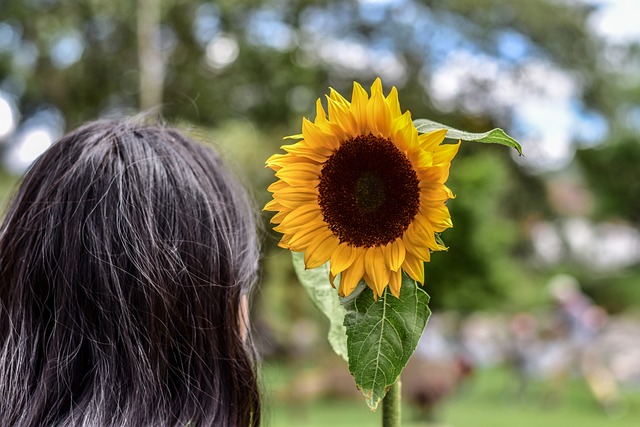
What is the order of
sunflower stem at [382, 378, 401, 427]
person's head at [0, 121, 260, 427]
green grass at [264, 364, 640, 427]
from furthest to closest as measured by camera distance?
green grass at [264, 364, 640, 427] → person's head at [0, 121, 260, 427] → sunflower stem at [382, 378, 401, 427]

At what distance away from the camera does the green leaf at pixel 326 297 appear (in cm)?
89

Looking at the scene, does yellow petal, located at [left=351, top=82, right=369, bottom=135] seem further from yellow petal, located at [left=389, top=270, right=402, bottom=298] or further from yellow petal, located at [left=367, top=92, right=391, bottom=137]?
yellow petal, located at [left=389, top=270, right=402, bottom=298]

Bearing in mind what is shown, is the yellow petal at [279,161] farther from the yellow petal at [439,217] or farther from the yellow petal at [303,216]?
the yellow petal at [439,217]

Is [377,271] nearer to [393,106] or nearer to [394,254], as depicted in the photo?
[394,254]

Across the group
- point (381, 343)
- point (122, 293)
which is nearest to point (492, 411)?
point (122, 293)

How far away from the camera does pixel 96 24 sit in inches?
635

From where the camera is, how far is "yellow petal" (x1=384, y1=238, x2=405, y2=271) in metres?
0.75

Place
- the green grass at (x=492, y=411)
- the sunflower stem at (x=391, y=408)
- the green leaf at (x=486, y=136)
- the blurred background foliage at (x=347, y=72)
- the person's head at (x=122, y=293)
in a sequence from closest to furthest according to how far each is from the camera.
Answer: the green leaf at (x=486, y=136)
the sunflower stem at (x=391, y=408)
the person's head at (x=122, y=293)
the green grass at (x=492, y=411)
the blurred background foliage at (x=347, y=72)

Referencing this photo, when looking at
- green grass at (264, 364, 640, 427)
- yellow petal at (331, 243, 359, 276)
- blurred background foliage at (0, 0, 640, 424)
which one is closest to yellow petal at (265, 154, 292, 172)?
yellow petal at (331, 243, 359, 276)

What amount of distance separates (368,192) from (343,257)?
72 mm

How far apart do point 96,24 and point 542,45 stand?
10377 mm

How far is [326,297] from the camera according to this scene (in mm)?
897

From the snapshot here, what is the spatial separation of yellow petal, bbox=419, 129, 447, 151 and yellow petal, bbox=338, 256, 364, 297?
13 centimetres

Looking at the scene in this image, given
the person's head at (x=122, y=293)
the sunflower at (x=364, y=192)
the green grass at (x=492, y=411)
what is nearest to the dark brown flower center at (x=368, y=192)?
the sunflower at (x=364, y=192)
